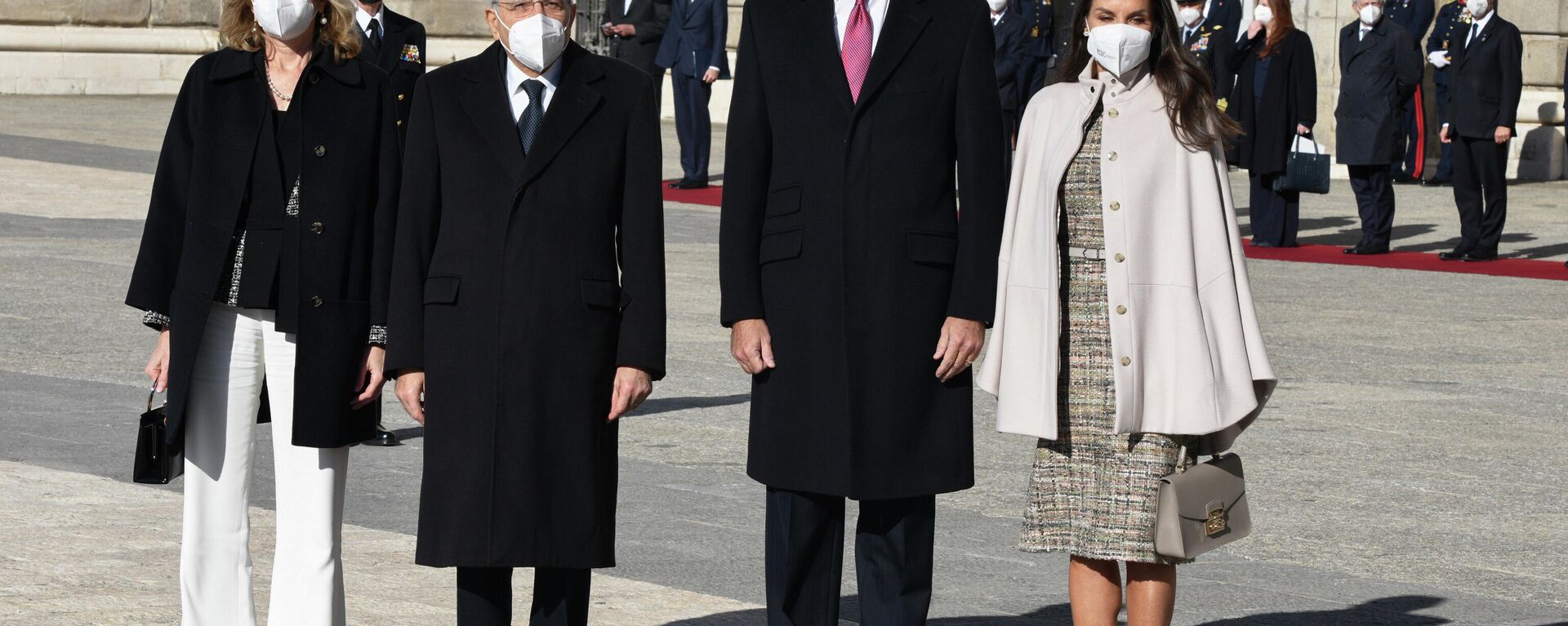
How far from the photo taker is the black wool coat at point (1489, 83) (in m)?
16.2

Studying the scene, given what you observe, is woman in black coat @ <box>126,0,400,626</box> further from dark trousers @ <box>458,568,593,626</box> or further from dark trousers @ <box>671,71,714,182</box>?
dark trousers @ <box>671,71,714,182</box>

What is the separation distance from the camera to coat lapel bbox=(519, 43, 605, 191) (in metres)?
4.59

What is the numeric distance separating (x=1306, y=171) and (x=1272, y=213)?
0.44 metres

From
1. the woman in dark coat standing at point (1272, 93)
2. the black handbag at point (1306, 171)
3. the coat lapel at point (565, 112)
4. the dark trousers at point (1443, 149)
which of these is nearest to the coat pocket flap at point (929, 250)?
the coat lapel at point (565, 112)

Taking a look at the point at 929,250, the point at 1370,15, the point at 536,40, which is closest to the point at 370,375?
the point at 536,40

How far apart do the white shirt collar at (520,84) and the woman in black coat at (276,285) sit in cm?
40

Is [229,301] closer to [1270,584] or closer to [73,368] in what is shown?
[1270,584]

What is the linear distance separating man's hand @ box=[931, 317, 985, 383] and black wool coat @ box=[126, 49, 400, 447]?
3.81ft

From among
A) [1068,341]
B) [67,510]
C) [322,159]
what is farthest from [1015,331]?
[67,510]

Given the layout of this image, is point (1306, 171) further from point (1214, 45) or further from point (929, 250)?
point (929, 250)

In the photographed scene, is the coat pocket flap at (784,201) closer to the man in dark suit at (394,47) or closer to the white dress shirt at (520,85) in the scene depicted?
the white dress shirt at (520,85)

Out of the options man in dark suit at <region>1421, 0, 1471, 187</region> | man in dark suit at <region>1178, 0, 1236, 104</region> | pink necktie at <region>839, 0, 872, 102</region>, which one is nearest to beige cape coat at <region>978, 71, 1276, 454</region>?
pink necktie at <region>839, 0, 872, 102</region>

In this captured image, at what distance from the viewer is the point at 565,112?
4.62 metres

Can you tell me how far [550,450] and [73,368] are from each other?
5858mm
